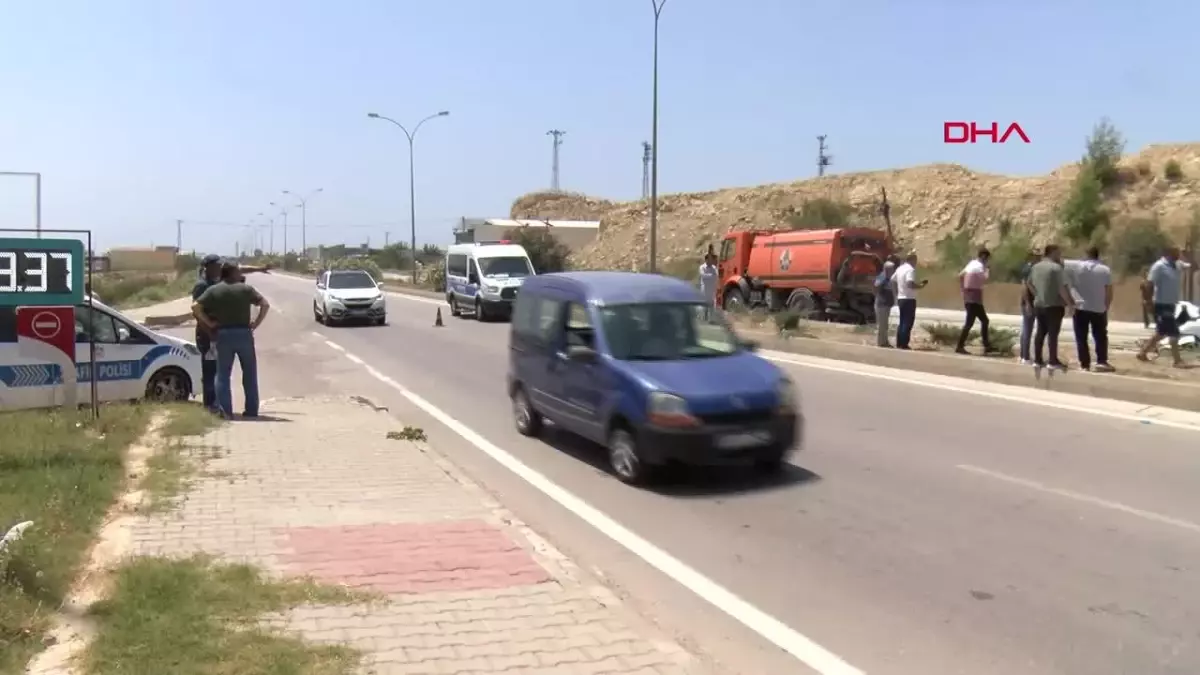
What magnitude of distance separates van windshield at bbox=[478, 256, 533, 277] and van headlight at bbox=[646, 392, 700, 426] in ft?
77.0

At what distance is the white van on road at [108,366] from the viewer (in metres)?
11.7

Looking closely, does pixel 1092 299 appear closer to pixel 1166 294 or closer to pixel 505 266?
pixel 1166 294

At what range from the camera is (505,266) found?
1272 inches

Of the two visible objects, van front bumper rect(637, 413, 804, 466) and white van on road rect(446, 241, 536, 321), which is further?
white van on road rect(446, 241, 536, 321)

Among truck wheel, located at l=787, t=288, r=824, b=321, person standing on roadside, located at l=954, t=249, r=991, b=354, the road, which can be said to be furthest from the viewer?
truck wheel, located at l=787, t=288, r=824, b=321

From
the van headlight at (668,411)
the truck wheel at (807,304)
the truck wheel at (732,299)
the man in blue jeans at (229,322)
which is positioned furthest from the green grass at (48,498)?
the truck wheel at (732,299)

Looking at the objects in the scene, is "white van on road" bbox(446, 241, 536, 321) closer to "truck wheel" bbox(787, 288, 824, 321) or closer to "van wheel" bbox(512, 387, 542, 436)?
"truck wheel" bbox(787, 288, 824, 321)

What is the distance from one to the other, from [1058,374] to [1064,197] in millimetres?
64034

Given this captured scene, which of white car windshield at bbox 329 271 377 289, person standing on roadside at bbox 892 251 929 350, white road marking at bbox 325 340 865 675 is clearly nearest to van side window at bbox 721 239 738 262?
white car windshield at bbox 329 271 377 289

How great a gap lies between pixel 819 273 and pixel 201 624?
2602cm

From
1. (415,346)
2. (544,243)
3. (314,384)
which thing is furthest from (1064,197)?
(314,384)

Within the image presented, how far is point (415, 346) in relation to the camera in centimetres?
2338

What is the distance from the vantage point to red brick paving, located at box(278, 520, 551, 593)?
5.86 m

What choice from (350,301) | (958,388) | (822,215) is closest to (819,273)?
(350,301)
